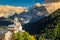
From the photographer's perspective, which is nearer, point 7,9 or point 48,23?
point 48,23

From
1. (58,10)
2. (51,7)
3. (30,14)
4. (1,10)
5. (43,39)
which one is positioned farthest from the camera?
(30,14)

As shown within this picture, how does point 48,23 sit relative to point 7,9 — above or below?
below

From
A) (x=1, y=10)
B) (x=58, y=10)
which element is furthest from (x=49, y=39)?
(x=1, y=10)

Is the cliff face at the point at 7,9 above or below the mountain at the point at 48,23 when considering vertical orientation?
above

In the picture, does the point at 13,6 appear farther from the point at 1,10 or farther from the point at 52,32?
the point at 52,32

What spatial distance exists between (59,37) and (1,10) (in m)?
22.4

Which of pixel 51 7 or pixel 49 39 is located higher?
pixel 51 7

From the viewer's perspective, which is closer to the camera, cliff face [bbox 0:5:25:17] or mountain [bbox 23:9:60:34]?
mountain [bbox 23:9:60:34]

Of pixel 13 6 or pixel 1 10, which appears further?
pixel 13 6

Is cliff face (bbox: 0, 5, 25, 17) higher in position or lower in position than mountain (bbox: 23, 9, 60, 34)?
higher

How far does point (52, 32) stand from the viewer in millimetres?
21047

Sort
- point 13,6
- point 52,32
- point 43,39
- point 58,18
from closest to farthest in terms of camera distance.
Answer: point 43,39
point 52,32
point 58,18
point 13,6

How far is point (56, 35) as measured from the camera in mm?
19797

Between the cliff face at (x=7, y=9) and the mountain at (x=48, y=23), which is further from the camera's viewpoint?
the cliff face at (x=7, y=9)
